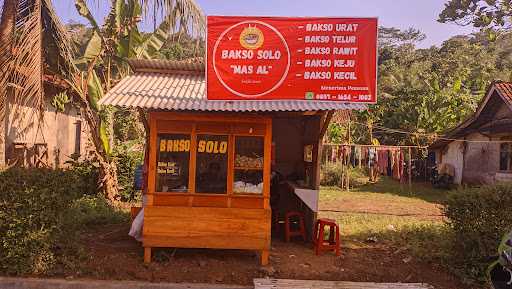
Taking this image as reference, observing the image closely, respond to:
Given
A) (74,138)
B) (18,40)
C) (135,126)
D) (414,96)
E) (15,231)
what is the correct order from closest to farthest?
(15,231)
(18,40)
(74,138)
(135,126)
(414,96)

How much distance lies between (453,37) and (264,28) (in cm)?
4747

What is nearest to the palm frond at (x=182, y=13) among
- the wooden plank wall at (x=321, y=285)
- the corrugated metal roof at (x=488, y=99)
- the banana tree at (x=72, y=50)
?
the banana tree at (x=72, y=50)

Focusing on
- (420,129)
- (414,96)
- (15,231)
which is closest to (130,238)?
(15,231)

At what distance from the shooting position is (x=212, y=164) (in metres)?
7.02

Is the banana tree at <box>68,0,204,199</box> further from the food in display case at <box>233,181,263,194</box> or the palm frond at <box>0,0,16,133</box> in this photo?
the food in display case at <box>233,181,263,194</box>

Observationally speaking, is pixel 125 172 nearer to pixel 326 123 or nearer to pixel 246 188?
pixel 246 188

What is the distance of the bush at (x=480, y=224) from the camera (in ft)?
21.8

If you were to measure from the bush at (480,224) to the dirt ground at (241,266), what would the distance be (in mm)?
396

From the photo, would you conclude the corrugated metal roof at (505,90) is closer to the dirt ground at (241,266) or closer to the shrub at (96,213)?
the dirt ground at (241,266)

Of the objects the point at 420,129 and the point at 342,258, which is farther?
the point at 420,129

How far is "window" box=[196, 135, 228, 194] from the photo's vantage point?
696cm

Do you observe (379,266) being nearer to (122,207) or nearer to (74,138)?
(122,207)

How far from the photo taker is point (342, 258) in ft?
24.5

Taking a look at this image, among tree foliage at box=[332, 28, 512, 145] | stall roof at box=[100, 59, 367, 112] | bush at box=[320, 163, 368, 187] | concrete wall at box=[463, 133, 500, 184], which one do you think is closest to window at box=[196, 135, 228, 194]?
stall roof at box=[100, 59, 367, 112]
